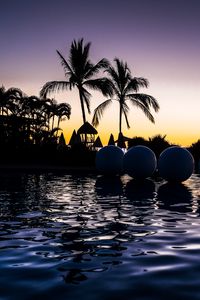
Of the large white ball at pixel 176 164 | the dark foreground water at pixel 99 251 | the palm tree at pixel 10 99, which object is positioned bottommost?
the dark foreground water at pixel 99 251

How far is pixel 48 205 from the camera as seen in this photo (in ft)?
34.3

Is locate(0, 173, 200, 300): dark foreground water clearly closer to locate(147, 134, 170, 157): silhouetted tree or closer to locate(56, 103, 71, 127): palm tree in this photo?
locate(147, 134, 170, 157): silhouetted tree

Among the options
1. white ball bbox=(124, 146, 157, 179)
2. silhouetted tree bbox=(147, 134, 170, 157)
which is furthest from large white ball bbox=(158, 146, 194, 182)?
silhouetted tree bbox=(147, 134, 170, 157)

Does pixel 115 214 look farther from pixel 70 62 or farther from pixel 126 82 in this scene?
pixel 126 82

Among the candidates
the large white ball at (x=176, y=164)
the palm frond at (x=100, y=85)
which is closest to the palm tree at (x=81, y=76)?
the palm frond at (x=100, y=85)

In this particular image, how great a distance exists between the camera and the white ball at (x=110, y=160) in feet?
69.1

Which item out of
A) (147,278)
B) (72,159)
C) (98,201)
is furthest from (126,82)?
(147,278)

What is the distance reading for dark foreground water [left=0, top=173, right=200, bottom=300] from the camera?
4.08 meters

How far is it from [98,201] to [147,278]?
698 centimetres

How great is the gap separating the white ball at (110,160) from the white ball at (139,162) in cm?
174

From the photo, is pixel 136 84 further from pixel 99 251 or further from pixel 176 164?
pixel 99 251

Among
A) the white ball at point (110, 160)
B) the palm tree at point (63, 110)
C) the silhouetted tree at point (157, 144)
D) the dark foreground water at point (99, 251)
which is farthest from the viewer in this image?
the palm tree at point (63, 110)

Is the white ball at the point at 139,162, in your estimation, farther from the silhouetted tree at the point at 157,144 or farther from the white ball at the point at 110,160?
the silhouetted tree at the point at 157,144

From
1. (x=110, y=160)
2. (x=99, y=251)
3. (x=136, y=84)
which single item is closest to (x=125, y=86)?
(x=136, y=84)
